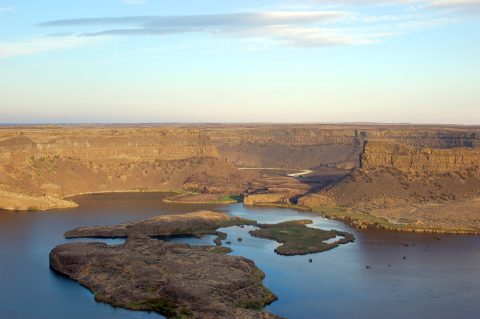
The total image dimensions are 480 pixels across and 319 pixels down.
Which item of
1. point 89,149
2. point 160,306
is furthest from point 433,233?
point 89,149

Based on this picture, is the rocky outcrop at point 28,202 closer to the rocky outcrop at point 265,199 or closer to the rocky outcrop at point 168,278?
the rocky outcrop at point 265,199

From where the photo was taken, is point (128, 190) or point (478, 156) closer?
point (478, 156)

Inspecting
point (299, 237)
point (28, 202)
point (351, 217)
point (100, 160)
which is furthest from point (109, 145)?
point (299, 237)

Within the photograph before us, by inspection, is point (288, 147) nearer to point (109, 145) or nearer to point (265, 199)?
point (109, 145)

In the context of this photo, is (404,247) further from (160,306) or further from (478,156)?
(478,156)

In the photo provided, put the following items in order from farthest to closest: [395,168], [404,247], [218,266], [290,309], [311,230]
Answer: [395,168]
[311,230]
[404,247]
[218,266]
[290,309]

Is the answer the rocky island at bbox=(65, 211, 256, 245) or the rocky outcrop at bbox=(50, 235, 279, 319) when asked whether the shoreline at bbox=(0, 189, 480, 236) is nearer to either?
the rocky island at bbox=(65, 211, 256, 245)
